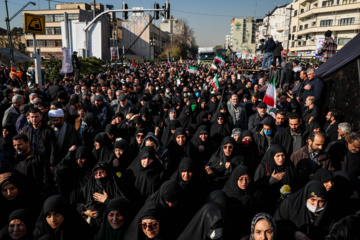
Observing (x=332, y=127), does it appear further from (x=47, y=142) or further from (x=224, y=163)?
(x=47, y=142)

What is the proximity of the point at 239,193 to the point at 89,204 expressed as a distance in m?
1.76

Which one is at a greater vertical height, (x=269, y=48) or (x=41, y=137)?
(x=269, y=48)

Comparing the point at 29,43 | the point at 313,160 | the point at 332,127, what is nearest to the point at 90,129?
the point at 313,160

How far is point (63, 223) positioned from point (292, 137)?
359cm

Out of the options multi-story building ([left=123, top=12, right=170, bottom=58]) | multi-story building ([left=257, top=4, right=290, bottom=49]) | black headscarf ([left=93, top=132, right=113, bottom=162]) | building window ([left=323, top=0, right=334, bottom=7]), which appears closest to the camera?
black headscarf ([left=93, top=132, right=113, bottom=162])

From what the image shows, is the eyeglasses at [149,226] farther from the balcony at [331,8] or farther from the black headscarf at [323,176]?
the balcony at [331,8]

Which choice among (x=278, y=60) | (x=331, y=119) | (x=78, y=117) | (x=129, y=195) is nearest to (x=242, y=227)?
(x=129, y=195)

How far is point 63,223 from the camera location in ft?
8.27

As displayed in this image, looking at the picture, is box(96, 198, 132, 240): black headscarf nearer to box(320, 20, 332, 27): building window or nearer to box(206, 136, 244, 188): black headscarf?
box(206, 136, 244, 188): black headscarf

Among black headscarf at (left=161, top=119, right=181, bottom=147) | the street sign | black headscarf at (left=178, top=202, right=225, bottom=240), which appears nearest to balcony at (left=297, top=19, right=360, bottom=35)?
the street sign

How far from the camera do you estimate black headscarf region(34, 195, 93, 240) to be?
8.10 ft

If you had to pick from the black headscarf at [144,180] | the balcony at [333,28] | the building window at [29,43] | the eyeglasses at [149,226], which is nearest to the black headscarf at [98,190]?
the black headscarf at [144,180]

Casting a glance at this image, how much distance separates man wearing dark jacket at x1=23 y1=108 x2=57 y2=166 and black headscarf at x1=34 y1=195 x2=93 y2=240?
Answer: 170 centimetres

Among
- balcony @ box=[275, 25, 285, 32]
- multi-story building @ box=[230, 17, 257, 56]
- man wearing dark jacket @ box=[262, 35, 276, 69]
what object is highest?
multi-story building @ box=[230, 17, 257, 56]
